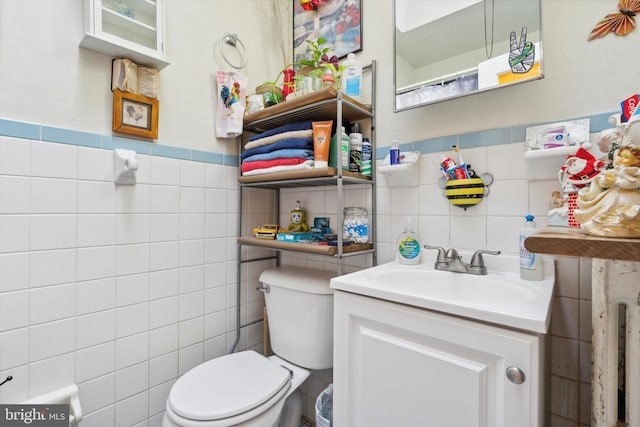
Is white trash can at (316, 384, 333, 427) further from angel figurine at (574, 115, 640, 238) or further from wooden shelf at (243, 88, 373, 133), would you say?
wooden shelf at (243, 88, 373, 133)

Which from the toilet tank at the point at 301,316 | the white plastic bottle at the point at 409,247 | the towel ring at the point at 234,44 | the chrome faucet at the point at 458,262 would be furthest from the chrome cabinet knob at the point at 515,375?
the towel ring at the point at 234,44

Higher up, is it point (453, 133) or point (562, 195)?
point (453, 133)

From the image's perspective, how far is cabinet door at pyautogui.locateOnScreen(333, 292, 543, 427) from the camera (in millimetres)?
618

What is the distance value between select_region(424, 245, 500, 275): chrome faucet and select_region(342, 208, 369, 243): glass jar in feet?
0.99

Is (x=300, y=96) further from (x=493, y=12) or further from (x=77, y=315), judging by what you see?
(x=77, y=315)

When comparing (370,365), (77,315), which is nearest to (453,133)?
(370,365)

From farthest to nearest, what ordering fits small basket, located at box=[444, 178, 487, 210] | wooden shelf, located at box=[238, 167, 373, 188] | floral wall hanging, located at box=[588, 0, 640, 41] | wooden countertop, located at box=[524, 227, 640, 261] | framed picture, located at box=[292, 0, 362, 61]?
framed picture, located at box=[292, 0, 362, 61]
wooden shelf, located at box=[238, 167, 373, 188]
small basket, located at box=[444, 178, 487, 210]
floral wall hanging, located at box=[588, 0, 640, 41]
wooden countertop, located at box=[524, 227, 640, 261]

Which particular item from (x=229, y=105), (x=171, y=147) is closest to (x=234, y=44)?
(x=229, y=105)

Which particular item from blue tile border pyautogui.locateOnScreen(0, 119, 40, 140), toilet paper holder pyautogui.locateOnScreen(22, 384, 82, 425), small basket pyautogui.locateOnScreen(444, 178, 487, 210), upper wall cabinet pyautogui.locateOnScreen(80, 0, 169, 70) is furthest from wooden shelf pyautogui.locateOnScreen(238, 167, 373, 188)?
toilet paper holder pyautogui.locateOnScreen(22, 384, 82, 425)

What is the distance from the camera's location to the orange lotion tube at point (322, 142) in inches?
46.3

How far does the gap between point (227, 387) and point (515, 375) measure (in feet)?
2.99

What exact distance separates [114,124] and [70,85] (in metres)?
0.17

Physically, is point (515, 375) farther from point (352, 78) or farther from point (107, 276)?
point (107, 276)

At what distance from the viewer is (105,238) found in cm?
109
